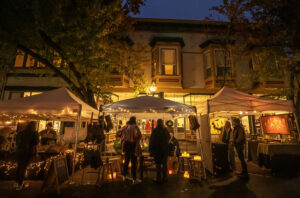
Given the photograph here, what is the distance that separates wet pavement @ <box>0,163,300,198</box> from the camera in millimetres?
4488

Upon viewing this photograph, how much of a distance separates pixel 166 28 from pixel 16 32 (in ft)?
41.8

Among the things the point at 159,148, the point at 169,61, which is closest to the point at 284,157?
the point at 159,148

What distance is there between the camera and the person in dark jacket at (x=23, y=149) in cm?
491

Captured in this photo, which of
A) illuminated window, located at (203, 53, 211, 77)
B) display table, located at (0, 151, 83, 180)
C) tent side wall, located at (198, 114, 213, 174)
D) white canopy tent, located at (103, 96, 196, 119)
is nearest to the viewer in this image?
display table, located at (0, 151, 83, 180)

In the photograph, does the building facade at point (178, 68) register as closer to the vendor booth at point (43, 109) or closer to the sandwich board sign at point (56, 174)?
the vendor booth at point (43, 109)

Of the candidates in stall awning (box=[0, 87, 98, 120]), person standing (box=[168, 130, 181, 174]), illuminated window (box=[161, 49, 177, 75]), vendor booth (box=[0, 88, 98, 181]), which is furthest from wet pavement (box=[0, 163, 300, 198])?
illuminated window (box=[161, 49, 177, 75])

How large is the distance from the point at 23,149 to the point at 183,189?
5.27m

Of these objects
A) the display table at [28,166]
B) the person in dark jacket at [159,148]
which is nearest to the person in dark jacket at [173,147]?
the person in dark jacket at [159,148]

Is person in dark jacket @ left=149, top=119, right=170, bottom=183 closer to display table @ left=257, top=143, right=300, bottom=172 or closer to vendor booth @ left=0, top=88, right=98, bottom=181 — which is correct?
vendor booth @ left=0, top=88, right=98, bottom=181

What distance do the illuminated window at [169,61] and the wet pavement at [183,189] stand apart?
33.2 feet

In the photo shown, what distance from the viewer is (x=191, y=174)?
625 cm

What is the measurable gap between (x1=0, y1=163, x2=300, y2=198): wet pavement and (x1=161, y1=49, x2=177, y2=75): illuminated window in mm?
10131

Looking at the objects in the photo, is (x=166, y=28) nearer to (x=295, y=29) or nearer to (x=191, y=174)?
(x=295, y=29)

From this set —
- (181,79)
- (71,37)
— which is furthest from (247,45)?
(71,37)
